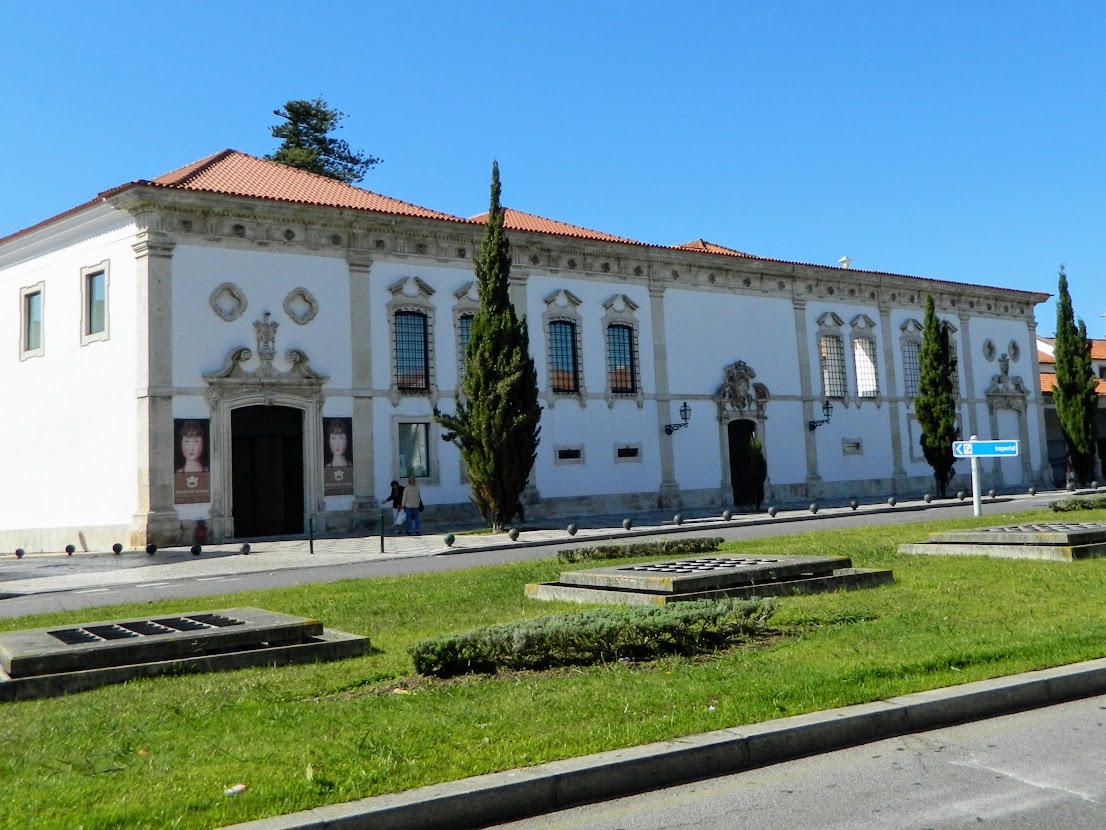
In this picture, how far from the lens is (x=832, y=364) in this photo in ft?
127

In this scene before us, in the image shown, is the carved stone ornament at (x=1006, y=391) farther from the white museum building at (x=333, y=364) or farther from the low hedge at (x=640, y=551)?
the low hedge at (x=640, y=551)

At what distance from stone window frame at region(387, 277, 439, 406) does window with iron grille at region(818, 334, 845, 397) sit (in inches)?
640

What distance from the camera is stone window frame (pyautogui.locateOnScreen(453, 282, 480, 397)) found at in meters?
29.8

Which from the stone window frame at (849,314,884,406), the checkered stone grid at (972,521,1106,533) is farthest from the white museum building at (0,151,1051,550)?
the checkered stone grid at (972,521,1106,533)

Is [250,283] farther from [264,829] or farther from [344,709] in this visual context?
[264,829]

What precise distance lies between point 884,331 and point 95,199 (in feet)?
94.1

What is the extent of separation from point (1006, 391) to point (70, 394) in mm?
36832

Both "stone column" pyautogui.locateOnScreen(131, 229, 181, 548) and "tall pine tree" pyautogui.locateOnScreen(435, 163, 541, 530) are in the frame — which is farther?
"tall pine tree" pyautogui.locateOnScreen(435, 163, 541, 530)

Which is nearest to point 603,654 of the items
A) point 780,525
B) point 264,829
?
point 264,829

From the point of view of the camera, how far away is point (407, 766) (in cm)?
472

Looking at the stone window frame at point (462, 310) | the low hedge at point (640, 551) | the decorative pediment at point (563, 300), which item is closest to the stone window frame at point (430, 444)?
the stone window frame at point (462, 310)

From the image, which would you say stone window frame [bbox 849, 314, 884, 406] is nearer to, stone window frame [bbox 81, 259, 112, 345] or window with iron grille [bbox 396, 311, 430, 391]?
window with iron grille [bbox 396, 311, 430, 391]

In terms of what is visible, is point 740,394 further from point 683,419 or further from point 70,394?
point 70,394

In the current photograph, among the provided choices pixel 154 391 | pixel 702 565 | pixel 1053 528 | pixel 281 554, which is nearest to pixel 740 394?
pixel 281 554
